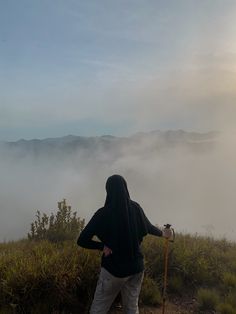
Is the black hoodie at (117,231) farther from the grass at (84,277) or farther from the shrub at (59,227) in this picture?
the shrub at (59,227)

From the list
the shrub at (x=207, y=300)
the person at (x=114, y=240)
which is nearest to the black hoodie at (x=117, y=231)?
the person at (x=114, y=240)

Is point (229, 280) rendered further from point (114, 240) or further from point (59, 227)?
point (59, 227)

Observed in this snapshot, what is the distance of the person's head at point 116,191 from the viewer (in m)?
5.21

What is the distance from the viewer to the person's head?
5.21m

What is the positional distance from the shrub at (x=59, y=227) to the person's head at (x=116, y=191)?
468cm

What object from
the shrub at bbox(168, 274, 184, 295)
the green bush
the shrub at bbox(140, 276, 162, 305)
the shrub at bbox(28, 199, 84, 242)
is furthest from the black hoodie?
the shrub at bbox(28, 199, 84, 242)

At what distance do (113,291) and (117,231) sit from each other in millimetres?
695

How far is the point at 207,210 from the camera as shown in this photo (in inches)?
4744

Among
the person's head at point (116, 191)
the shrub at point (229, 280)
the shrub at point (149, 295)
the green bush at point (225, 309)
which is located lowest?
the green bush at point (225, 309)

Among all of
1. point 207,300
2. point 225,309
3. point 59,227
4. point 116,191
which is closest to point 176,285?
point 207,300

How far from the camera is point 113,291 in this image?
5.30 meters

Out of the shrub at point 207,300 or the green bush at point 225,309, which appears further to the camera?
the shrub at point 207,300

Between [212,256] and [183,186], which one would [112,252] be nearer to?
[212,256]

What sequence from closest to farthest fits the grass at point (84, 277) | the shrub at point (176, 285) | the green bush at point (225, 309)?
the grass at point (84, 277), the green bush at point (225, 309), the shrub at point (176, 285)
